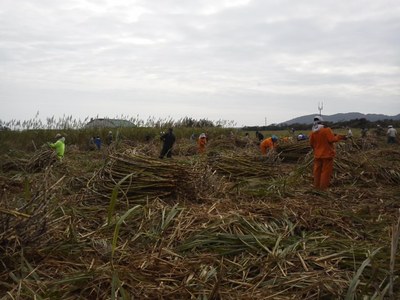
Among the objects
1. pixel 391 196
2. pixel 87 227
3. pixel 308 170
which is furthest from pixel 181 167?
pixel 308 170

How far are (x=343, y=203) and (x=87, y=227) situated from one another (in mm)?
3607

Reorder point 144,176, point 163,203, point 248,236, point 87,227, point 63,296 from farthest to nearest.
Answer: point 144,176 < point 163,203 < point 87,227 < point 248,236 < point 63,296

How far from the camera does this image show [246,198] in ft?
18.7

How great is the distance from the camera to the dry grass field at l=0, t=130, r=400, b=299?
106 inches

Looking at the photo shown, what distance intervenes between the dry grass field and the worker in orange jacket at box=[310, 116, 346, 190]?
1222 mm

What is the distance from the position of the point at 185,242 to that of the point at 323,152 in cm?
459

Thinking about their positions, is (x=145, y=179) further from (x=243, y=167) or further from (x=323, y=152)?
(x=323, y=152)

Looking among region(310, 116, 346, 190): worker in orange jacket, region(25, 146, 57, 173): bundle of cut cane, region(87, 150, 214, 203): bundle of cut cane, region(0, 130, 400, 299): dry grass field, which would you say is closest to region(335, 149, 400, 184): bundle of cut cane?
region(310, 116, 346, 190): worker in orange jacket

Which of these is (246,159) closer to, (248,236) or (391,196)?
(391,196)

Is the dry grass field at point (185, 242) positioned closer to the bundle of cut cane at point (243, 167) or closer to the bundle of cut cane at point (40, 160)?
the bundle of cut cane at point (243, 167)

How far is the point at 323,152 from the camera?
739 cm

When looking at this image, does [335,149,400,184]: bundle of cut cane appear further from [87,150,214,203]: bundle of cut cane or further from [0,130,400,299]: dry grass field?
[87,150,214,203]: bundle of cut cane

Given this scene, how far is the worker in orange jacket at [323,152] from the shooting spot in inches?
287

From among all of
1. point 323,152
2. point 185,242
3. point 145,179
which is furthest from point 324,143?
point 185,242
